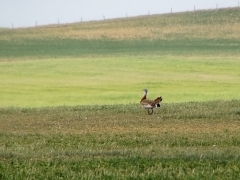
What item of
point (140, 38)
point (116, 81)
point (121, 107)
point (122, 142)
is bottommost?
point (116, 81)

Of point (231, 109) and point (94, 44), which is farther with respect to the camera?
point (94, 44)

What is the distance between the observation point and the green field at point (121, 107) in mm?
11688

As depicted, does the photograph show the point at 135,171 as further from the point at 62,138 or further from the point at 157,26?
the point at 157,26

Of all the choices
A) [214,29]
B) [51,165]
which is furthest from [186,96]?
[214,29]

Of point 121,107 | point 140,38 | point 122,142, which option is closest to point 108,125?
point 122,142

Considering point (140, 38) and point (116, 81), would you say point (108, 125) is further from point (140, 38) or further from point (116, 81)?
point (140, 38)

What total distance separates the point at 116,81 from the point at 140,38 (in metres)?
34.3

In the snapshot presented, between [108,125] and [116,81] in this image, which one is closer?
[108,125]

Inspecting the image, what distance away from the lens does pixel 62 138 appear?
53.2 feet

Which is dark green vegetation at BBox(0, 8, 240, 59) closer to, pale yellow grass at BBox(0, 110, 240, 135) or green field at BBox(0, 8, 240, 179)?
green field at BBox(0, 8, 240, 179)

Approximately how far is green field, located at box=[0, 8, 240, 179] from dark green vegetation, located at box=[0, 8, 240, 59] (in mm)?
123

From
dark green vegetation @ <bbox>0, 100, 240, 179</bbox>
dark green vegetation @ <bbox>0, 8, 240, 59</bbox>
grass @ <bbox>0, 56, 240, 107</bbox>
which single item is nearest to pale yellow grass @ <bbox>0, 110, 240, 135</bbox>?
dark green vegetation @ <bbox>0, 100, 240, 179</bbox>

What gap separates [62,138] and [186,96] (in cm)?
1401

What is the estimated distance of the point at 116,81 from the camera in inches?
1469
